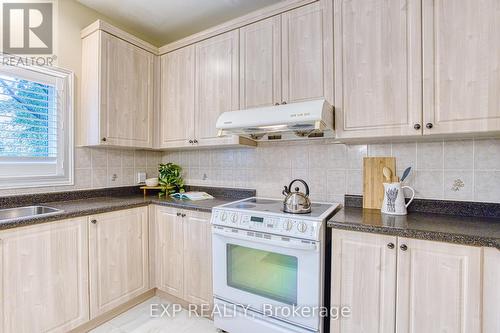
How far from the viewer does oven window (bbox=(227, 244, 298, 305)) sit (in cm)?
154

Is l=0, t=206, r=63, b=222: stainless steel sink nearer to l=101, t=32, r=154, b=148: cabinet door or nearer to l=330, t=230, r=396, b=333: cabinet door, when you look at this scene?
l=101, t=32, r=154, b=148: cabinet door

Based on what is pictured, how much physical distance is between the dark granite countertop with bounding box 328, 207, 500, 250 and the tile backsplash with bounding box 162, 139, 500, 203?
210mm

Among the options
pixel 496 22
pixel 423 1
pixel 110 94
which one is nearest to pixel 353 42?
pixel 423 1

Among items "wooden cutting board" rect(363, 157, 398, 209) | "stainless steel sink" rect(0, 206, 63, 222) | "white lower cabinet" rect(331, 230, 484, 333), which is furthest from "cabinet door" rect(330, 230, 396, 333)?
"stainless steel sink" rect(0, 206, 63, 222)

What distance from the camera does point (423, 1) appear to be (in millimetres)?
1424

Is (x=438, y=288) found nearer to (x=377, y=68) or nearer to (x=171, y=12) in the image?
(x=377, y=68)

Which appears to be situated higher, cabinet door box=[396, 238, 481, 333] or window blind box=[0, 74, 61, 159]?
window blind box=[0, 74, 61, 159]

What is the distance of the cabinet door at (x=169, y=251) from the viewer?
2.10 metres

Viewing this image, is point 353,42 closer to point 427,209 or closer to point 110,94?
point 427,209

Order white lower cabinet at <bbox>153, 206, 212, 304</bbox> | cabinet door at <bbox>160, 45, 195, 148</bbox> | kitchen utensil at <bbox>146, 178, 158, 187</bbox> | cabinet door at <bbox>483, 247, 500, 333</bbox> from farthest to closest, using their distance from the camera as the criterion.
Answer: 1. kitchen utensil at <bbox>146, 178, 158, 187</bbox>
2. cabinet door at <bbox>160, 45, 195, 148</bbox>
3. white lower cabinet at <bbox>153, 206, 212, 304</bbox>
4. cabinet door at <bbox>483, 247, 500, 333</bbox>

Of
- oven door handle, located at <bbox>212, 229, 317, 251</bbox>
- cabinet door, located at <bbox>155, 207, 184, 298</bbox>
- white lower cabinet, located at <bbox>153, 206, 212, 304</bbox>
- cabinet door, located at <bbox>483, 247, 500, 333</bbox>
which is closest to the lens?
cabinet door, located at <bbox>483, 247, 500, 333</bbox>

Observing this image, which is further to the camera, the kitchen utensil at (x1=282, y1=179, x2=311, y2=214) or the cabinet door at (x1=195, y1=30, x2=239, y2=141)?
the cabinet door at (x1=195, y1=30, x2=239, y2=141)

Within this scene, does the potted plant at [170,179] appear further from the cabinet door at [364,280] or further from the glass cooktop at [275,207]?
the cabinet door at [364,280]

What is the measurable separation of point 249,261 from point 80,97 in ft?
6.63
